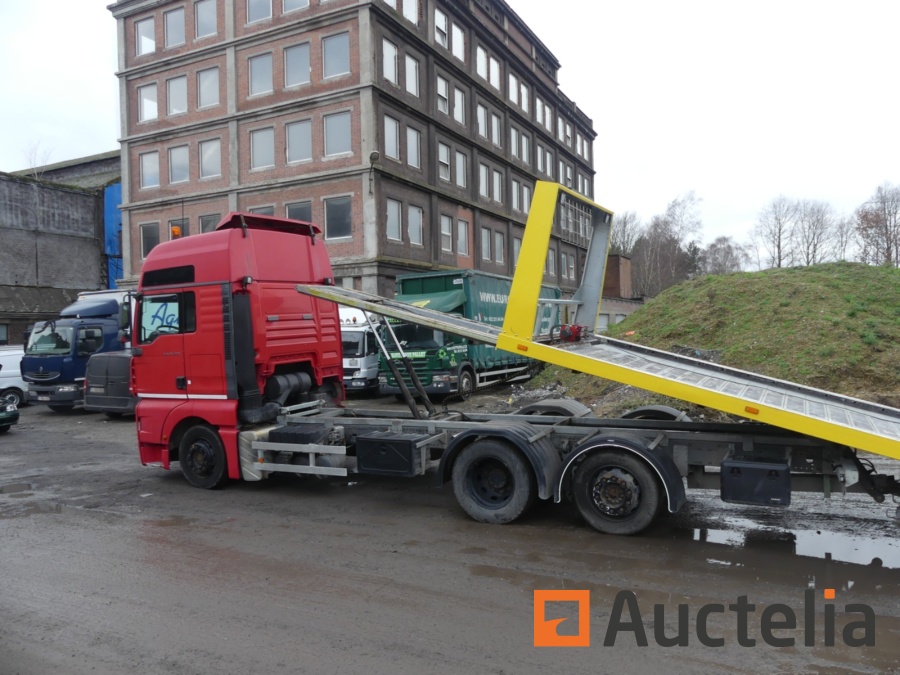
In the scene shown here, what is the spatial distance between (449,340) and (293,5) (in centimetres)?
2034

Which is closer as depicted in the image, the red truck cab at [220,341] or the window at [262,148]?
the red truck cab at [220,341]

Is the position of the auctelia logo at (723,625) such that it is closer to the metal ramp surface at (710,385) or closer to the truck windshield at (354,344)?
the metal ramp surface at (710,385)

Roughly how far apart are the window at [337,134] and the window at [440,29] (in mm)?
8056

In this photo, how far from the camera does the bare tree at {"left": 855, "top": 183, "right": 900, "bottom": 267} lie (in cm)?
4453

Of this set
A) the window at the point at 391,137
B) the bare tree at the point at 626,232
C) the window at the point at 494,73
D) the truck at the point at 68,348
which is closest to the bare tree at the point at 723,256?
the bare tree at the point at 626,232

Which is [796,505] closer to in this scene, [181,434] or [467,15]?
[181,434]

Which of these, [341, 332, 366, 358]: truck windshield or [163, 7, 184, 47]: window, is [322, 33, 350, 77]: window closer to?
[163, 7, 184, 47]: window

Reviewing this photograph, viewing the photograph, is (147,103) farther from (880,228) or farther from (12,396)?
(880,228)

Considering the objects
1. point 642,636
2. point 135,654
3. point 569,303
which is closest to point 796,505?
point 569,303

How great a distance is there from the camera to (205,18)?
1251 inches

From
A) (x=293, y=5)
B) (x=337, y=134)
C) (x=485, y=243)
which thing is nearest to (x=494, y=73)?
(x=485, y=243)

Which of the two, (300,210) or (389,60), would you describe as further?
(300,210)

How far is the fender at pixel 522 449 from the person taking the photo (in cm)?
650

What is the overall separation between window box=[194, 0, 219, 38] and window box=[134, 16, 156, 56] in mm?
3099
